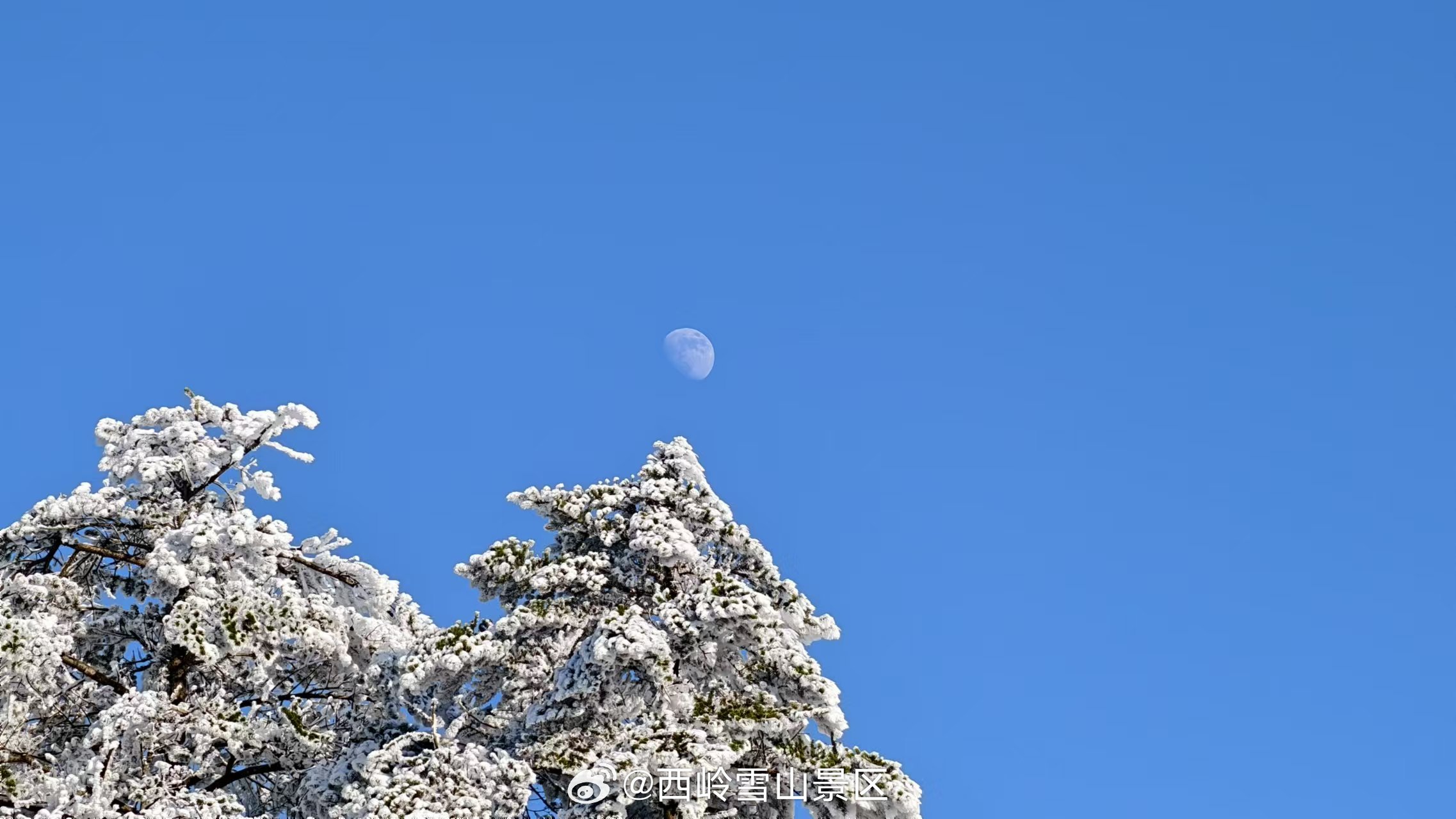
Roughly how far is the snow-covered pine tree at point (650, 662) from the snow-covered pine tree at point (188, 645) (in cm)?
149

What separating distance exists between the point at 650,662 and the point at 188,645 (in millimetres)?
6967

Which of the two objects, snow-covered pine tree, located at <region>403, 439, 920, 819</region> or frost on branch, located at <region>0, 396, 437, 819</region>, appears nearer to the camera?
snow-covered pine tree, located at <region>403, 439, 920, 819</region>

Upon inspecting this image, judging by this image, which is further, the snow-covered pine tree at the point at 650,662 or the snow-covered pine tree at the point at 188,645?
the snow-covered pine tree at the point at 188,645

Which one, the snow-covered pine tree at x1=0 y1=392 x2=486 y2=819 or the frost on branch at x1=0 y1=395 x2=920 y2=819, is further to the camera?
the snow-covered pine tree at x1=0 y1=392 x2=486 y2=819

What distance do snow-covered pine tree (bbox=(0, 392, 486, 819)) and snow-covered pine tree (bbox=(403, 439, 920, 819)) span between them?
4.88 ft

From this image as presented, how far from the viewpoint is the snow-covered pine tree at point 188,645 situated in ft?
68.1

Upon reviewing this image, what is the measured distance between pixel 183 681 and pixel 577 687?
23.0 feet

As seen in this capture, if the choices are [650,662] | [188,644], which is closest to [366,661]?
[188,644]

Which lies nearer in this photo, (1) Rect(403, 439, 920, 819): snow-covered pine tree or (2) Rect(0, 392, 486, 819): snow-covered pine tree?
(1) Rect(403, 439, 920, 819): snow-covered pine tree

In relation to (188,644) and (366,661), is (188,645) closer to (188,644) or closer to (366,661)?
(188,644)

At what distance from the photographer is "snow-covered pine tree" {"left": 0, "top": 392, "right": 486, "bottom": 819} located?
20.8m

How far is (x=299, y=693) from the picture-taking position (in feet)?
79.0

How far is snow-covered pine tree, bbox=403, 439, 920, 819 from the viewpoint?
1883 centimetres

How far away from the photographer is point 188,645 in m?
21.5
